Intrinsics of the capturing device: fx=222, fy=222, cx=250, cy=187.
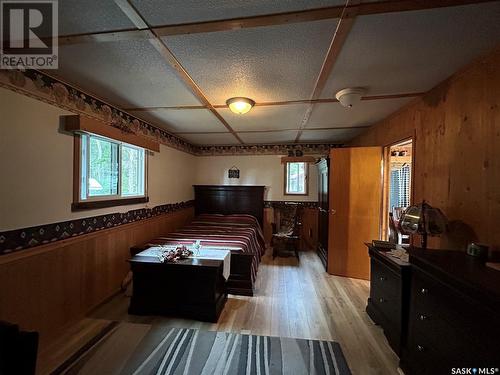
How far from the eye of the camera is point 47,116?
1878mm

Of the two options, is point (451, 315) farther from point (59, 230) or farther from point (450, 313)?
point (59, 230)

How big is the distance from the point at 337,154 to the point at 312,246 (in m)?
2.26

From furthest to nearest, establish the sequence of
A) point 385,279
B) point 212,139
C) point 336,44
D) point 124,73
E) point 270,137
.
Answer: point 212,139
point 270,137
point 385,279
point 124,73
point 336,44

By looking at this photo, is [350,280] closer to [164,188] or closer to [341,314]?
[341,314]

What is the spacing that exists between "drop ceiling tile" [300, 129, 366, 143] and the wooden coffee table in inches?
108

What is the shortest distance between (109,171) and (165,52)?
1.78 meters

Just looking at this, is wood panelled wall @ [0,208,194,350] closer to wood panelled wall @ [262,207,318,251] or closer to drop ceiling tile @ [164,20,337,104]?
drop ceiling tile @ [164,20,337,104]

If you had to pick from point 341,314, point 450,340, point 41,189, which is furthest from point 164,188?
point 450,340

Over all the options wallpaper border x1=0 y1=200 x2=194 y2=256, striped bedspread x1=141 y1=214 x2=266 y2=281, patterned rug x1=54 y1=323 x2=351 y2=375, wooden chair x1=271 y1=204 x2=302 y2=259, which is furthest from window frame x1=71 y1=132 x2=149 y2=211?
wooden chair x1=271 y1=204 x2=302 y2=259

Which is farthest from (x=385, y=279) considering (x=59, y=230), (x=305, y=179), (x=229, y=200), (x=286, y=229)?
(x=229, y=200)

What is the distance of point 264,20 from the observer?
47.7 inches

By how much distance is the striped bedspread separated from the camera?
115 inches

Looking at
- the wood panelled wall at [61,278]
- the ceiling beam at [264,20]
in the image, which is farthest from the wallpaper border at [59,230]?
the ceiling beam at [264,20]

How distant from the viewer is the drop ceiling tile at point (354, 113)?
2432 mm
